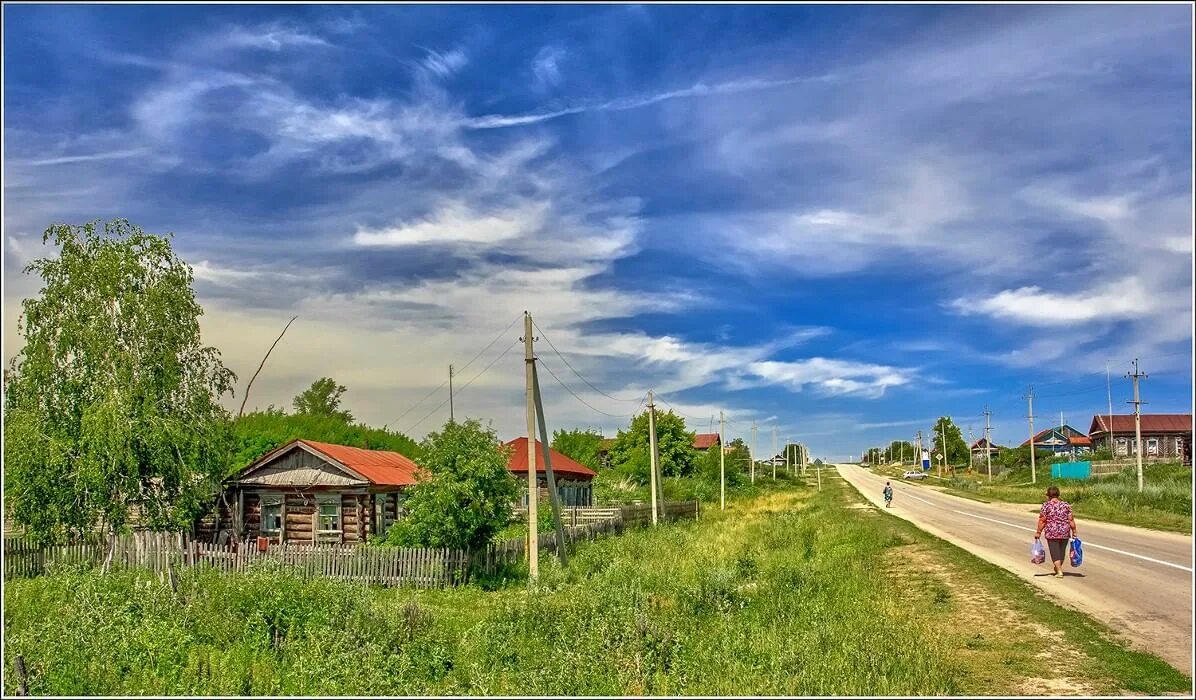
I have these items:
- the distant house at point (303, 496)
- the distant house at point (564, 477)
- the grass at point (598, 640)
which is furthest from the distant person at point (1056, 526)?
the distant house at point (564, 477)

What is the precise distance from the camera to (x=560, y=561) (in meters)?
23.4

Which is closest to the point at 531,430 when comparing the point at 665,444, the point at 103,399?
the point at 103,399

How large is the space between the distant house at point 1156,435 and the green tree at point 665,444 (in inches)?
1852

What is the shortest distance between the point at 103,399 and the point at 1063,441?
387 feet

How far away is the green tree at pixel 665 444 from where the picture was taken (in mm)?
71812

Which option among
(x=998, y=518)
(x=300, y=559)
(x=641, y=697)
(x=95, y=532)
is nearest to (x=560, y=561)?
(x=300, y=559)

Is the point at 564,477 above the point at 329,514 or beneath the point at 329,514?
beneath

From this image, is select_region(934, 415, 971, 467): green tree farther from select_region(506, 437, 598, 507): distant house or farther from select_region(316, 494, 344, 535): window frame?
select_region(316, 494, 344, 535): window frame

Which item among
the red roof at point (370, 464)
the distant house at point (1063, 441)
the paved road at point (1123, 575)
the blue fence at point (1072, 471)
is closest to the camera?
the paved road at point (1123, 575)

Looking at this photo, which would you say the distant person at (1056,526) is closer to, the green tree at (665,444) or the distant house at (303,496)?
the distant house at (303,496)

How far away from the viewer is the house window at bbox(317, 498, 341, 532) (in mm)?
29406

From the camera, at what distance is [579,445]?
8094 cm

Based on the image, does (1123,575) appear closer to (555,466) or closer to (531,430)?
(531,430)

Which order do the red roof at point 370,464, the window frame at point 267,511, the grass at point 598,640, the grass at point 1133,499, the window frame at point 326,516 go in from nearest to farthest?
the grass at point 598,640, the red roof at point 370,464, the window frame at point 326,516, the window frame at point 267,511, the grass at point 1133,499
